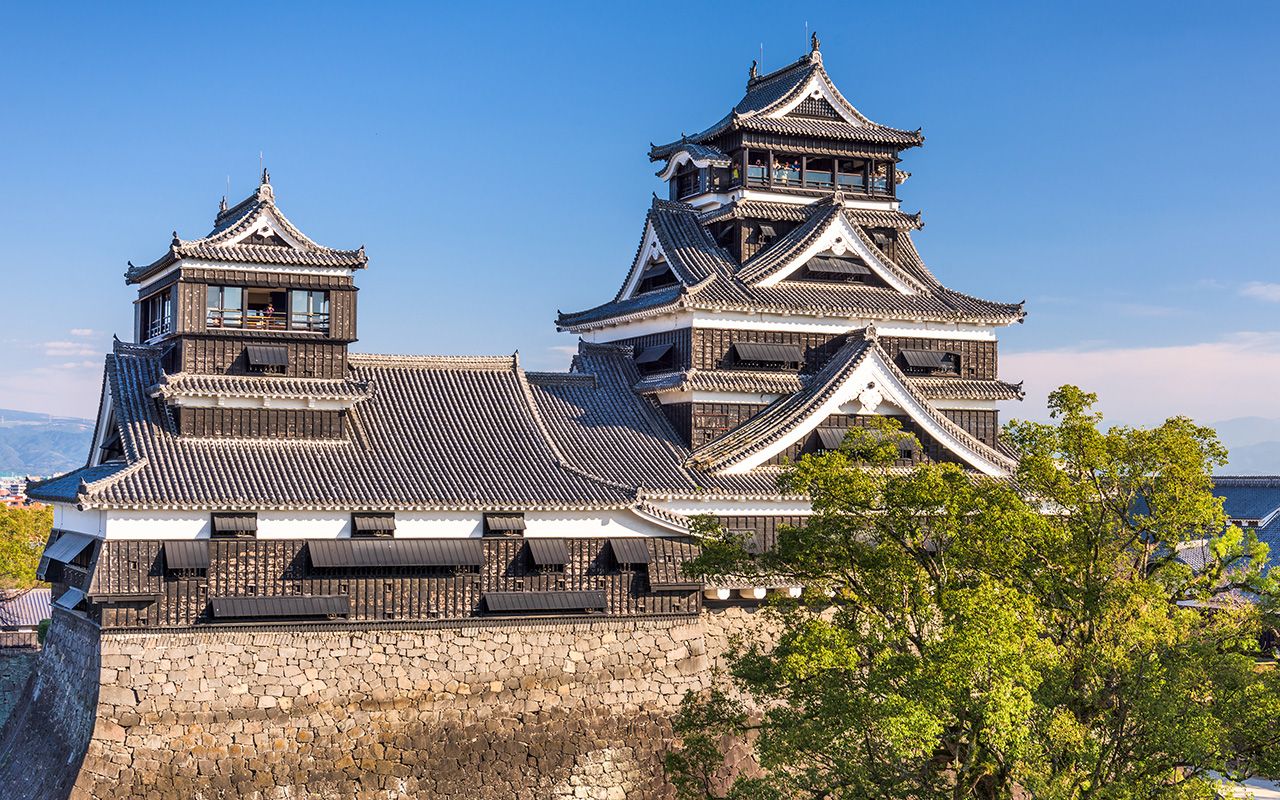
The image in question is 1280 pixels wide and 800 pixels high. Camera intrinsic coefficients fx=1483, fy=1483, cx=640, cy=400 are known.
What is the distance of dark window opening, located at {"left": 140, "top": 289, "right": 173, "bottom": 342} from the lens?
1150 inches

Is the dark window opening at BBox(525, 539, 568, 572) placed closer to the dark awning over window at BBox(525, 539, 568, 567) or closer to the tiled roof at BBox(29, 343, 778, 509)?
the dark awning over window at BBox(525, 539, 568, 567)

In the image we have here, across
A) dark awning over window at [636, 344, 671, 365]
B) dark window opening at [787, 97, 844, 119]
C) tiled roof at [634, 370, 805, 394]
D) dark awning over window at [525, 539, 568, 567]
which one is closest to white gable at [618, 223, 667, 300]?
dark awning over window at [636, 344, 671, 365]

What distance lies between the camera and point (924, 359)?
33.9m

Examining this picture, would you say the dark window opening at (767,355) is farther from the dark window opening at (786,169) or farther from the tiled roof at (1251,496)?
the tiled roof at (1251,496)

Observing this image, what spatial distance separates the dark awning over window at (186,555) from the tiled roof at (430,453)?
2.42ft

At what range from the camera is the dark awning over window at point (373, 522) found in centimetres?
2645

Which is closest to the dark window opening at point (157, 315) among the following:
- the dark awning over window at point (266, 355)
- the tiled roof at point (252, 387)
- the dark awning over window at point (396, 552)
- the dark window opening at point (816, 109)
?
the tiled roof at point (252, 387)

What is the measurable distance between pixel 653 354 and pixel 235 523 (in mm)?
11071

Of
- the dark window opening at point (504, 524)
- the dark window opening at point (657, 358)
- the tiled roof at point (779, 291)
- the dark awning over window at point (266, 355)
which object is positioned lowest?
the dark window opening at point (504, 524)

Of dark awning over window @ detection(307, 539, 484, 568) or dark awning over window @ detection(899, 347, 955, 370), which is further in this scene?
dark awning over window @ detection(899, 347, 955, 370)

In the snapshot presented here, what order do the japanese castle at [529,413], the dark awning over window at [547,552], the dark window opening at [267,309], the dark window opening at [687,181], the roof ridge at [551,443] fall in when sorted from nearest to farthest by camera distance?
the japanese castle at [529,413]
the dark awning over window at [547,552]
the dark window opening at [267,309]
the roof ridge at [551,443]
the dark window opening at [687,181]

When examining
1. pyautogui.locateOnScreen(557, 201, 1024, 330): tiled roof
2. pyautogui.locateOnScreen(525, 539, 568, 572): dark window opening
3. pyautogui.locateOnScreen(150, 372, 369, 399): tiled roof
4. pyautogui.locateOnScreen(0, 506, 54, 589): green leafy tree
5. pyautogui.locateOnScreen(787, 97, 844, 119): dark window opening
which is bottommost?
pyautogui.locateOnScreen(0, 506, 54, 589): green leafy tree

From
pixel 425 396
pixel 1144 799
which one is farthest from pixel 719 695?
pixel 425 396

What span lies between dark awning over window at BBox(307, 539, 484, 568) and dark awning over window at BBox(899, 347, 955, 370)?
458 inches
